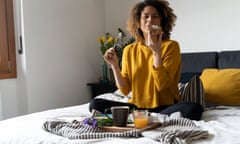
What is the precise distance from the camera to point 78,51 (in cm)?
375

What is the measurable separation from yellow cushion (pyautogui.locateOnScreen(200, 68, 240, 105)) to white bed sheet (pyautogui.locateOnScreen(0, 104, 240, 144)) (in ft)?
0.62

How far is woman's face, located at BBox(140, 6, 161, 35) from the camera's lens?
229 centimetres

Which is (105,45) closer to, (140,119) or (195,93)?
(195,93)

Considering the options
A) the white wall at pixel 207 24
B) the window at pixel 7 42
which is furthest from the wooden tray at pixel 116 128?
the white wall at pixel 207 24

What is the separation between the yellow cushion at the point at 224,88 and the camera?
8.00ft

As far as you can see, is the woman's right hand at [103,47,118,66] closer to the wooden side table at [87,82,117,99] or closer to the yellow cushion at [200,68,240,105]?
the yellow cushion at [200,68,240,105]

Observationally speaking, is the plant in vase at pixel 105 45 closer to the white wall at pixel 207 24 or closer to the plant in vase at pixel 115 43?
the plant in vase at pixel 115 43

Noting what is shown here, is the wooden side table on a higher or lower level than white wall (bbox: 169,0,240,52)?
lower

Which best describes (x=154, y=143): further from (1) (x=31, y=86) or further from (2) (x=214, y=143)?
(1) (x=31, y=86)

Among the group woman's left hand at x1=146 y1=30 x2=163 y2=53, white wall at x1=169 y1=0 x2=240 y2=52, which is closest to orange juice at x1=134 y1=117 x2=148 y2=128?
woman's left hand at x1=146 y1=30 x2=163 y2=53

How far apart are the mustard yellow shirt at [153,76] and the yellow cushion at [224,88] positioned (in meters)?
0.38

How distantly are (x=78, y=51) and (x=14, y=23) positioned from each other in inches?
33.1

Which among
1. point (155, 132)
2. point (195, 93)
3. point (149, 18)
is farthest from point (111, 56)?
point (155, 132)

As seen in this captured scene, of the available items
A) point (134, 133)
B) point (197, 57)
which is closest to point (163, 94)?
point (134, 133)
